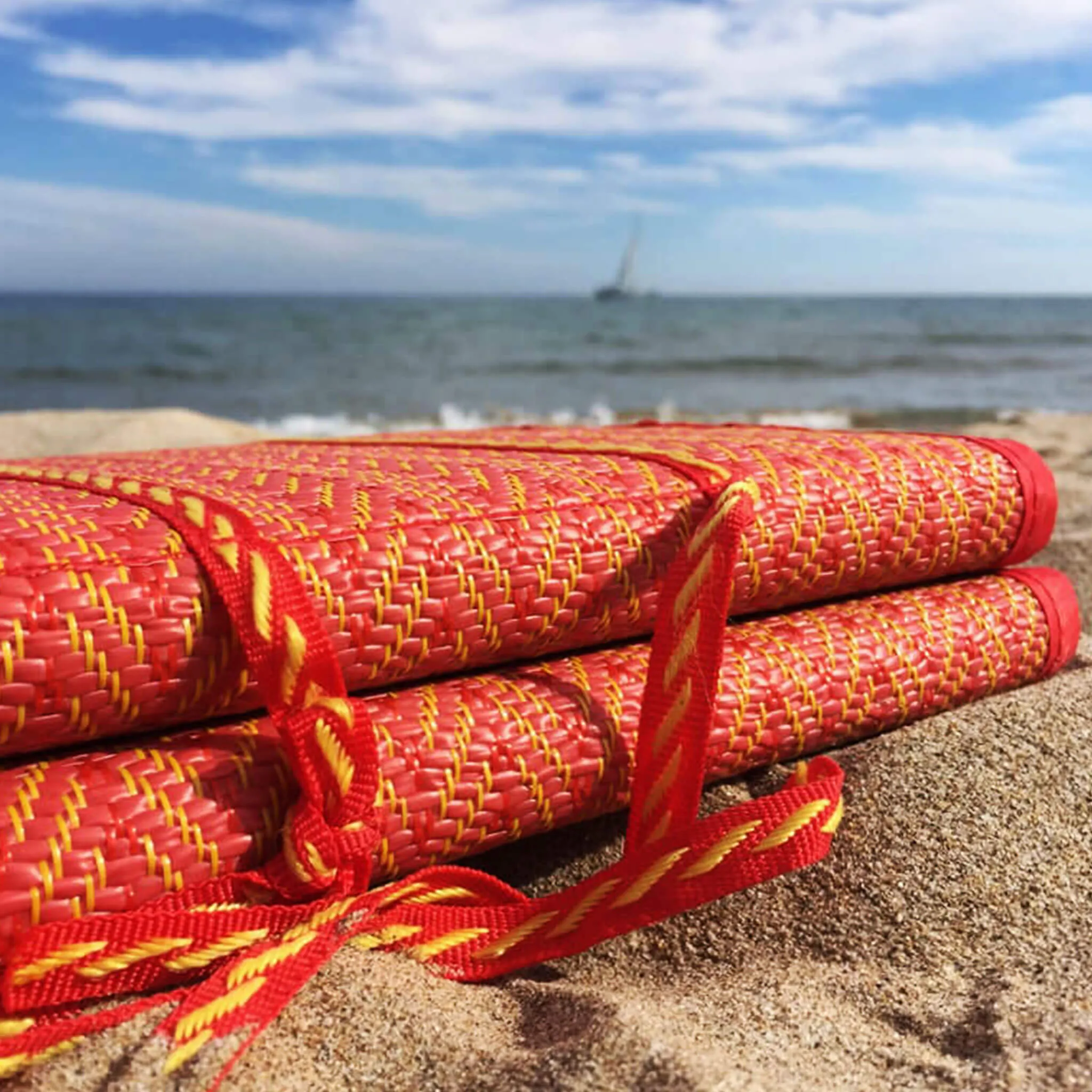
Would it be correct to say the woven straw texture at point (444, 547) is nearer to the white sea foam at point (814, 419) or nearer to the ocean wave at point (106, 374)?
the white sea foam at point (814, 419)

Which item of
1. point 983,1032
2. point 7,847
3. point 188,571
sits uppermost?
point 188,571

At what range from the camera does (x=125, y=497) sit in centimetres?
97

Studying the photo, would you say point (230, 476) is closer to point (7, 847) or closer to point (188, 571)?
point (188, 571)

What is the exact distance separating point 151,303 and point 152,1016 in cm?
4219

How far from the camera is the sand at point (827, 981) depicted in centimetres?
78

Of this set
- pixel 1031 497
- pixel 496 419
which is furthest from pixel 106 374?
pixel 1031 497

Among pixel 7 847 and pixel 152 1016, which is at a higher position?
pixel 7 847

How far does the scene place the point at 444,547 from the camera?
3.26 feet

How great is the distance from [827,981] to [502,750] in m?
0.34

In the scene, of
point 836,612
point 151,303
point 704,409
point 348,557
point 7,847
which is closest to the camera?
point 7,847

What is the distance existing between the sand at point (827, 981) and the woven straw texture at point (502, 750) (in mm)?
73

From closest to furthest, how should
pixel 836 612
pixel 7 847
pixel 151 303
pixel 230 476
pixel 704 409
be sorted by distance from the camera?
pixel 7 847 → pixel 230 476 → pixel 836 612 → pixel 704 409 → pixel 151 303

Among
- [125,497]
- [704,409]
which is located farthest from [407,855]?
[704,409]

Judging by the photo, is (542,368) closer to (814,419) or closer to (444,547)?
(814,419)
